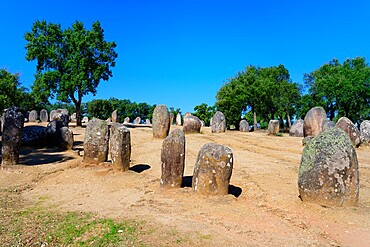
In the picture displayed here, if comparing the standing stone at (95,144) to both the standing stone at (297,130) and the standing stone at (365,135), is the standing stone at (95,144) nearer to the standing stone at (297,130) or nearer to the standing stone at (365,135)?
the standing stone at (365,135)

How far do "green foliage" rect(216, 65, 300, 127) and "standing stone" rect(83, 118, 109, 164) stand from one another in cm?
3124

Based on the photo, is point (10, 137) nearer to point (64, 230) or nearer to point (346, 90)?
point (64, 230)

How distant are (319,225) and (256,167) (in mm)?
6373

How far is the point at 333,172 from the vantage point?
708cm

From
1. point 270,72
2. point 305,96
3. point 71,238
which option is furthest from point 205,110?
point 71,238

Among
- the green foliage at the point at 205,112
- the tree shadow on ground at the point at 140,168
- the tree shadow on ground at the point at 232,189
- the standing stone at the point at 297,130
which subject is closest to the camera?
the tree shadow on ground at the point at 232,189

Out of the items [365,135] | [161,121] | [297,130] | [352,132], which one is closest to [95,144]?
[161,121]

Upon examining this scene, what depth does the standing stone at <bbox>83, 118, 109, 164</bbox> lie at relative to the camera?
12508 mm

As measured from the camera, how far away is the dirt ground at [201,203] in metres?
5.58

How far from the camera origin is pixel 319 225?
6246mm

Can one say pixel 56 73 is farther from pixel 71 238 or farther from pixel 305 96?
pixel 305 96

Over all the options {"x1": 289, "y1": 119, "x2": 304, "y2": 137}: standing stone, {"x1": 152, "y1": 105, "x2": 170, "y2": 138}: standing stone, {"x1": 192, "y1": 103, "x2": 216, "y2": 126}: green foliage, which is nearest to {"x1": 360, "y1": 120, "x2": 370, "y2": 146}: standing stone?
{"x1": 289, "y1": 119, "x2": 304, "y2": 137}: standing stone

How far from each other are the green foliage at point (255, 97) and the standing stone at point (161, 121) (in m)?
23.1

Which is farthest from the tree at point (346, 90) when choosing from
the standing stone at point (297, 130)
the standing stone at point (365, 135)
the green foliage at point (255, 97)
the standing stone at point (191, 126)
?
the standing stone at point (191, 126)
